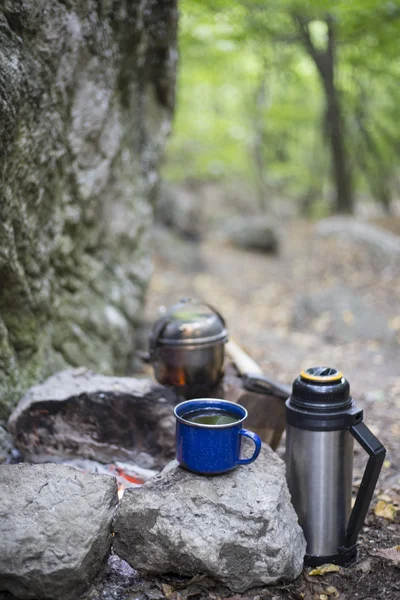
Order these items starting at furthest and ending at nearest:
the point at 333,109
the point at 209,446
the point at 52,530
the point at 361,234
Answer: the point at 333,109 → the point at 361,234 → the point at 209,446 → the point at 52,530

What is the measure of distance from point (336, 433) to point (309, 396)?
24 centimetres

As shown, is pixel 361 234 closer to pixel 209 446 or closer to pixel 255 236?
pixel 255 236

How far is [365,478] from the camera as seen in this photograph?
9.46ft

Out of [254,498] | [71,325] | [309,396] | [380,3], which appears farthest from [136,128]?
[380,3]

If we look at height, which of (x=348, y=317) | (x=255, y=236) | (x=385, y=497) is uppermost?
(x=255, y=236)

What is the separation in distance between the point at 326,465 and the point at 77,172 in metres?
3.24

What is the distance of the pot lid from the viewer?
3.84m

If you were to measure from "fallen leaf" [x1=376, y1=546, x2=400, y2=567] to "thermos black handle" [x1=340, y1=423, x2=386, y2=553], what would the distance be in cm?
17

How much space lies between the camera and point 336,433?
2.91 meters

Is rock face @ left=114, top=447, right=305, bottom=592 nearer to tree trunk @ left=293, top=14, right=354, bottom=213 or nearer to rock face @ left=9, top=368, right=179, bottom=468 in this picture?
rock face @ left=9, top=368, right=179, bottom=468

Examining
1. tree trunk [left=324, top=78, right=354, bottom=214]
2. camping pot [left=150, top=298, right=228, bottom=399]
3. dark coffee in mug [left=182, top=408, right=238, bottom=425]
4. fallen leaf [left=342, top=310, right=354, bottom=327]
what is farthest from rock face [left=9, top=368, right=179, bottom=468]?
tree trunk [left=324, top=78, right=354, bottom=214]

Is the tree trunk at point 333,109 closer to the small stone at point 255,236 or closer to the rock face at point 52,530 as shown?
the small stone at point 255,236

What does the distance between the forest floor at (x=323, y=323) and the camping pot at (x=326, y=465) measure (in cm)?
15

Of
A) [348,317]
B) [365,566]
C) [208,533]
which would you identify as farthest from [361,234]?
[208,533]
